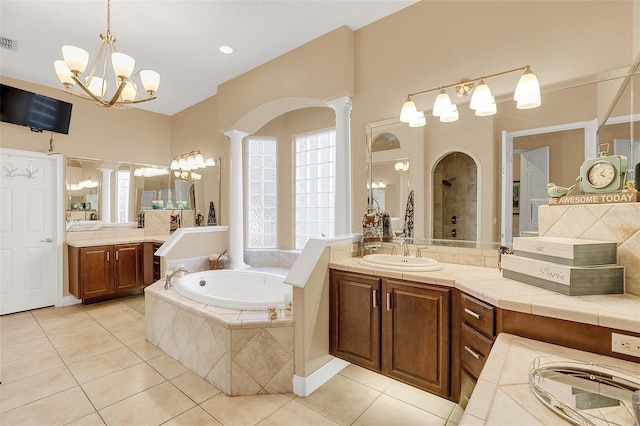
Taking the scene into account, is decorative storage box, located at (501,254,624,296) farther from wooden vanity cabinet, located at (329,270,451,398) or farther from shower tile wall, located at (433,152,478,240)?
shower tile wall, located at (433,152,478,240)

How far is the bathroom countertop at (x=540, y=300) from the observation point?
1.08 meters

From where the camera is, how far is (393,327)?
194cm

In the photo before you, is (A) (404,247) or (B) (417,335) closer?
(B) (417,335)

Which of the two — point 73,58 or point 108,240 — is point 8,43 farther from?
point 108,240

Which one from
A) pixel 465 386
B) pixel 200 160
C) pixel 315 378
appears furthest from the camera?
pixel 200 160

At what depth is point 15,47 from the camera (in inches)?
123

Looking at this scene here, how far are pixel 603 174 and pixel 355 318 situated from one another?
1.70m

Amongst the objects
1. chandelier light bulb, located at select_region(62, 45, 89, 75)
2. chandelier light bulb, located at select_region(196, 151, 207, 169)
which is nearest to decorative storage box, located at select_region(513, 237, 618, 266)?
chandelier light bulb, located at select_region(62, 45, 89, 75)

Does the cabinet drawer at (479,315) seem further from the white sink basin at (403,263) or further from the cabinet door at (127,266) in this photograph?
the cabinet door at (127,266)

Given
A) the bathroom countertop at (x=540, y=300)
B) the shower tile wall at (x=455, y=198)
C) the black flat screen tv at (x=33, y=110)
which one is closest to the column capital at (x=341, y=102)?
the shower tile wall at (x=455, y=198)

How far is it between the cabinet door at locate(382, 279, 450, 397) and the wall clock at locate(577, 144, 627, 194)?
96 centimetres

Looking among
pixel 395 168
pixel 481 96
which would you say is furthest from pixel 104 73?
pixel 481 96

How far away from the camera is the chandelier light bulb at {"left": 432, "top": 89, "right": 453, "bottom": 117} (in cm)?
220

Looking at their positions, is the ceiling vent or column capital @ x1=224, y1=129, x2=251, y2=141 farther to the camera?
column capital @ x1=224, y1=129, x2=251, y2=141
